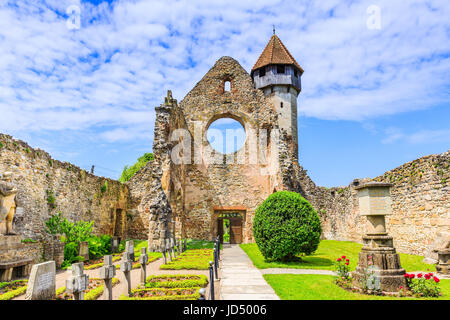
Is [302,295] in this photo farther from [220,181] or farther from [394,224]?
[220,181]

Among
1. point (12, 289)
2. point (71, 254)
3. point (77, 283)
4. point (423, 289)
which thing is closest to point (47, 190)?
point (71, 254)

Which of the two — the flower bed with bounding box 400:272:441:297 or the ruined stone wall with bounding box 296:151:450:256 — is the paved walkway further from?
the ruined stone wall with bounding box 296:151:450:256

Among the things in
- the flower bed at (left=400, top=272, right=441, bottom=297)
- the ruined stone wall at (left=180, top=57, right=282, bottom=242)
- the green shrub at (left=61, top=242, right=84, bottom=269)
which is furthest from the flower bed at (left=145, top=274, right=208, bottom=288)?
Answer: the ruined stone wall at (left=180, top=57, right=282, bottom=242)

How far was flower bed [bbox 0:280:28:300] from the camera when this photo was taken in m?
6.16

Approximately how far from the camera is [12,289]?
704 cm

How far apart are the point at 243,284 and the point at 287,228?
3177mm

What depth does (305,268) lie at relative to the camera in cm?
970

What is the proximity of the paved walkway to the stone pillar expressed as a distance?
6.69 feet

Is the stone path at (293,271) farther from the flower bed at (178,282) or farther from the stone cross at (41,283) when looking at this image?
the stone cross at (41,283)

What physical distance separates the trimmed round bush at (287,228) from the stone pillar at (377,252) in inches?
112

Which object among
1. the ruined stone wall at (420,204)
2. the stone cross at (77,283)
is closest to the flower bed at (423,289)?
the ruined stone wall at (420,204)

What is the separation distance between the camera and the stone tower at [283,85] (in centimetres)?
2833

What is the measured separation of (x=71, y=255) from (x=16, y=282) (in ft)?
10.8

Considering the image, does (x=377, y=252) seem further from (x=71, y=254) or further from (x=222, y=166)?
(x=222, y=166)
